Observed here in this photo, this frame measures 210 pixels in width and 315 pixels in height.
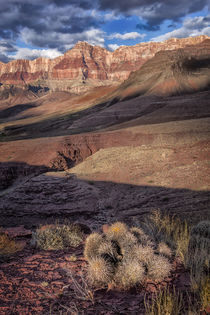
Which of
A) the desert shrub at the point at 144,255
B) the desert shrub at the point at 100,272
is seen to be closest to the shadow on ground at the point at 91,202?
the desert shrub at the point at 144,255

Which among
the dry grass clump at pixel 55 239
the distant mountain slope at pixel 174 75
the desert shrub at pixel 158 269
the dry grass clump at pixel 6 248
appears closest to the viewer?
the desert shrub at pixel 158 269

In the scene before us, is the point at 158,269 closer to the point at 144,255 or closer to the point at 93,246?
the point at 144,255

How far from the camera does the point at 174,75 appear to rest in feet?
197

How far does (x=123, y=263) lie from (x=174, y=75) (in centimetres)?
6286

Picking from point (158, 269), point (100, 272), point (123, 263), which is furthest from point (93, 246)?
point (158, 269)

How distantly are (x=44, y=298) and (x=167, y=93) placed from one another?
184ft

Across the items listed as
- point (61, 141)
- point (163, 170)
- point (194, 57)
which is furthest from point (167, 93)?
point (163, 170)

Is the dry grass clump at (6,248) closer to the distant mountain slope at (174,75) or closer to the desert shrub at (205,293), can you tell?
the desert shrub at (205,293)

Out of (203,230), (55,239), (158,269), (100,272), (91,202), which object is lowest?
(91,202)

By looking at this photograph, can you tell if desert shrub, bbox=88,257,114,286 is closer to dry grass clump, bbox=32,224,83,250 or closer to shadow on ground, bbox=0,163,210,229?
dry grass clump, bbox=32,224,83,250

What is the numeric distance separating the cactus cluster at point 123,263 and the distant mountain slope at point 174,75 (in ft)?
179

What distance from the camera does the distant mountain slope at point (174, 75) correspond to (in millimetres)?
56906

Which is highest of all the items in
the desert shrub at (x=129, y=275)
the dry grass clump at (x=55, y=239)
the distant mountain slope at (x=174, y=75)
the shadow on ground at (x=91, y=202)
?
the distant mountain slope at (x=174, y=75)

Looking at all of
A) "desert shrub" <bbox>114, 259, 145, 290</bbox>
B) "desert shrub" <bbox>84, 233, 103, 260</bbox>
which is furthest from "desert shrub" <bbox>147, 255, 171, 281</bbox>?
"desert shrub" <bbox>84, 233, 103, 260</bbox>
